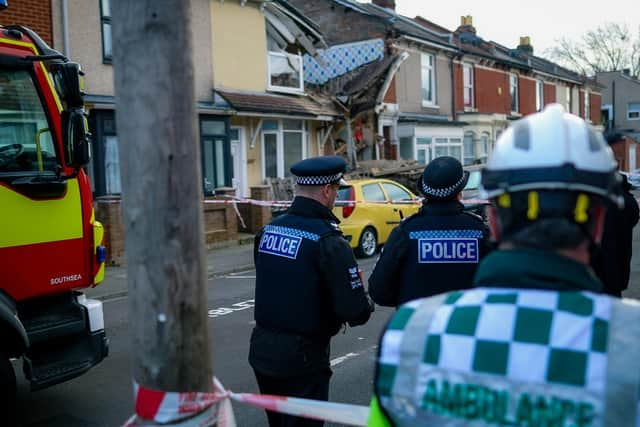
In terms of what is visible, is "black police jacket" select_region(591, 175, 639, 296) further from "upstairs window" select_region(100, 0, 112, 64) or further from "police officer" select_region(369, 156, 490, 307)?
"upstairs window" select_region(100, 0, 112, 64)

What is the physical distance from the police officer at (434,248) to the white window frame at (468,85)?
2826 centimetres

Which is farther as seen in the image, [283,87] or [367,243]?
[283,87]

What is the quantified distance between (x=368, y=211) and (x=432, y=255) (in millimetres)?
10564

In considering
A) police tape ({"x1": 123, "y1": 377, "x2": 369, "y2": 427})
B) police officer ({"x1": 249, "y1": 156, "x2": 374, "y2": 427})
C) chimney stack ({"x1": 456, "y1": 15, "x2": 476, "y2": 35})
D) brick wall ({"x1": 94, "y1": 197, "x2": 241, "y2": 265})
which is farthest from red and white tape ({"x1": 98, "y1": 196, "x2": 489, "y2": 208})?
chimney stack ({"x1": 456, "y1": 15, "x2": 476, "y2": 35})

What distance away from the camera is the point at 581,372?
144 centimetres

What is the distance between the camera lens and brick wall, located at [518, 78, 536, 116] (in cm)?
3688

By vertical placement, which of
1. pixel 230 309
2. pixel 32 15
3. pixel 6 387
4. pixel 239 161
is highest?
pixel 32 15

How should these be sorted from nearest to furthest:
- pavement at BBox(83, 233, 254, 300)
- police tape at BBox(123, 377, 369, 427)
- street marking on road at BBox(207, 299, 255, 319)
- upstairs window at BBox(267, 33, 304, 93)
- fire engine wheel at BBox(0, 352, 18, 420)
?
1. police tape at BBox(123, 377, 369, 427)
2. fire engine wheel at BBox(0, 352, 18, 420)
3. street marking on road at BBox(207, 299, 255, 319)
4. pavement at BBox(83, 233, 254, 300)
5. upstairs window at BBox(267, 33, 304, 93)

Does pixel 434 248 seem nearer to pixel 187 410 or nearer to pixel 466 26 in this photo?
pixel 187 410

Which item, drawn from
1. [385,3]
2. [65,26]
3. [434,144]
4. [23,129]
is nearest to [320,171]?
[23,129]

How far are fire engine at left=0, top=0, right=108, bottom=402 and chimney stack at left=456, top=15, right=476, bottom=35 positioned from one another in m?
35.2

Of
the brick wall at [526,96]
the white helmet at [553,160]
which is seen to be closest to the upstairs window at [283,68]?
the white helmet at [553,160]

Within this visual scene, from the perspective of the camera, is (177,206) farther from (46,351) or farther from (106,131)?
(106,131)

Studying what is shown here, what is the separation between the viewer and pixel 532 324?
1486 millimetres
